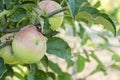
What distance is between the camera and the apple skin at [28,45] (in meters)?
0.78

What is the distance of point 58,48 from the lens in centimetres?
98

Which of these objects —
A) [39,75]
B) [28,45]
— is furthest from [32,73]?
[28,45]

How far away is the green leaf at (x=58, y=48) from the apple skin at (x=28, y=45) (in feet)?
0.54

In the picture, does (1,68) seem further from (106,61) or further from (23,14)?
(106,61)

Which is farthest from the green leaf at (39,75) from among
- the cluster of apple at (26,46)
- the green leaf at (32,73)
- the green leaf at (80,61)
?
the green leaf at (80,61)

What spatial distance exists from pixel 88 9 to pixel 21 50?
0.17 meters

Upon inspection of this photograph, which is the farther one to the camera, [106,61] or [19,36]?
[106,61]

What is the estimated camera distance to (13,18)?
2.66 ft

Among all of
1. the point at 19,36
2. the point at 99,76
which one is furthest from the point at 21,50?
the point at 99,76

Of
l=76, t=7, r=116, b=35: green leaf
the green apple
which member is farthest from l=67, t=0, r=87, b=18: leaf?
the green apple

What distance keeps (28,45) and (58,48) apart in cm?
20

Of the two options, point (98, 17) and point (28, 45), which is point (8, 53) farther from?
point (98, 17)

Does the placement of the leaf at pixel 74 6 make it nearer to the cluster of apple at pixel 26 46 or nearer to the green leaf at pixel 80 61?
the cluster of apple at pixel 26 46

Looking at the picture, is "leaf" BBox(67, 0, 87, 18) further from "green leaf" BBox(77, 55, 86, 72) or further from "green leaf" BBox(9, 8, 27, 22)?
"green leaf" BBox(77, 55, 86, 72)
